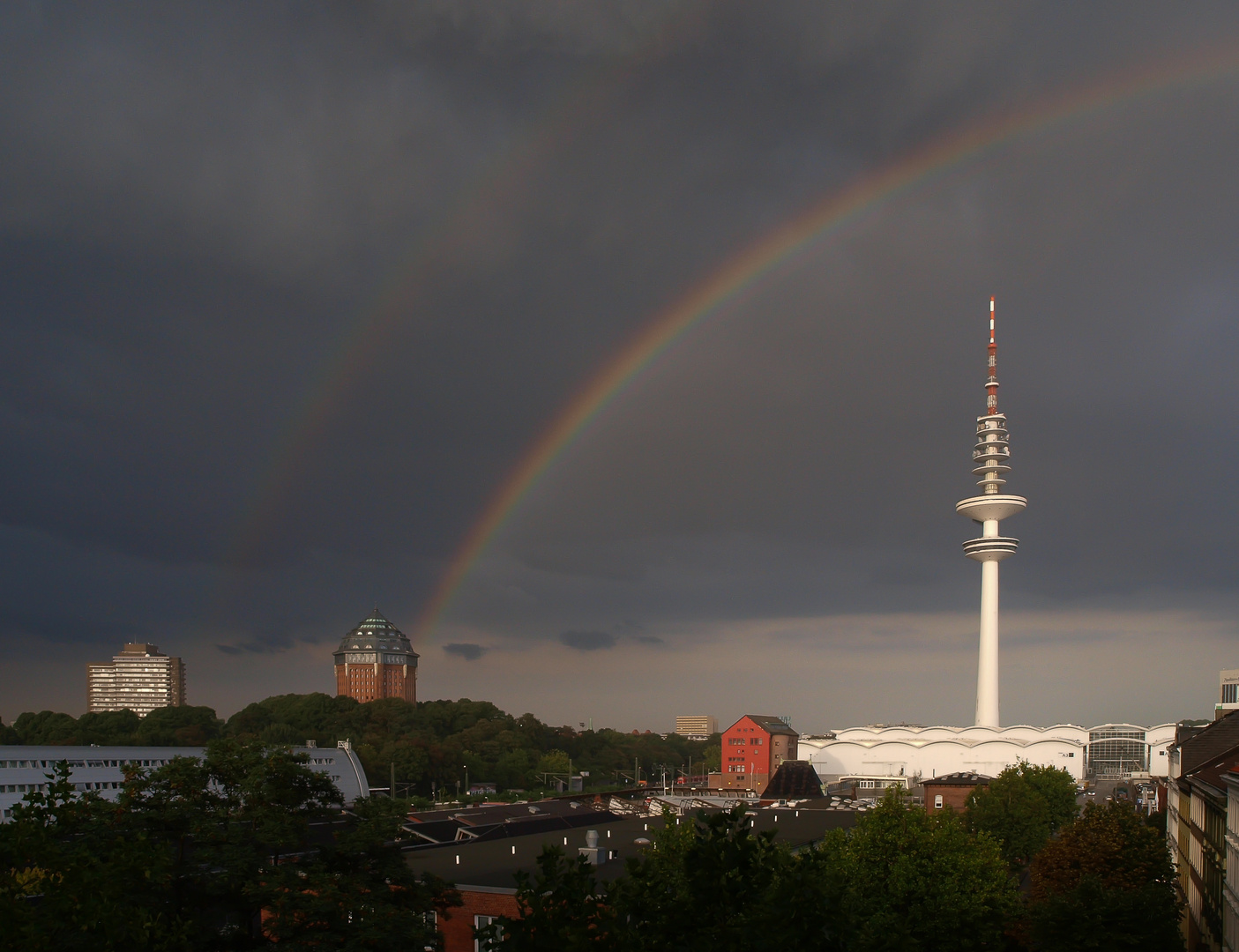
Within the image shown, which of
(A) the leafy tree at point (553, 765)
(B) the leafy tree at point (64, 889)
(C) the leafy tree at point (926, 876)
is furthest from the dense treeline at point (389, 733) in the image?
(B) the leafy tree at point (64, 889)

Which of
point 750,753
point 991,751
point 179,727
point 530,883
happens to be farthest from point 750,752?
point 530,883

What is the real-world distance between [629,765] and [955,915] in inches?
6032

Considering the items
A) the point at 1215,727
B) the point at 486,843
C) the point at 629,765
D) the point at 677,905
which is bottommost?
the point at 629,765

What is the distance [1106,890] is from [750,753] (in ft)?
400

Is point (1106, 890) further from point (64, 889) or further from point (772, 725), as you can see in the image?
point (772, 725)

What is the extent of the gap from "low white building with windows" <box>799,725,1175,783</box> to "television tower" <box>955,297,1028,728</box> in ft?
43.0

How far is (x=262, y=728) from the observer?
467 ft

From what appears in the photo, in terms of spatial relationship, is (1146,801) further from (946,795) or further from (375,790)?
(375,790)

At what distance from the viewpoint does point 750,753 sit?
15325 cm

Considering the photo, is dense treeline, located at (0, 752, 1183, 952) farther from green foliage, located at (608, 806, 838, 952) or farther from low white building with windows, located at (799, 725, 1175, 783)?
low white building with windows, located at (799, 725, 1175, 783)

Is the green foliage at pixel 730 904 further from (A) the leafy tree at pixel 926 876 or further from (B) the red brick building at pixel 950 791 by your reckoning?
(B) the red brick building at pixel 950 791

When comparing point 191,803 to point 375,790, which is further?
point 375,790

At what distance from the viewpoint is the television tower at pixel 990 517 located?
17250 centimetres

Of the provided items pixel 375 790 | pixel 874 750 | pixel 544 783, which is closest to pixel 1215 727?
pixel 375 790
